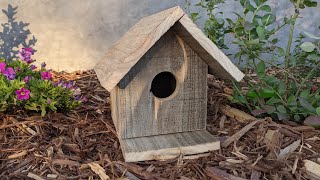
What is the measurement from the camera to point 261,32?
203 centimetres

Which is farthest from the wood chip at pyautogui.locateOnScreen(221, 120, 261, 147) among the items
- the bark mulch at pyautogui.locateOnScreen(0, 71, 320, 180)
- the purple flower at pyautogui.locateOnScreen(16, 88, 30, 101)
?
the purple flower at pyautogui.locateOnScreen(16, 88, 30, 101)

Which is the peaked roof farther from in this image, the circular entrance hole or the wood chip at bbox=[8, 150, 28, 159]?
the wood chip at bbox=[8, 150, 28, 159]

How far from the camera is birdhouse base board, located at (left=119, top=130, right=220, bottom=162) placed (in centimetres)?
176

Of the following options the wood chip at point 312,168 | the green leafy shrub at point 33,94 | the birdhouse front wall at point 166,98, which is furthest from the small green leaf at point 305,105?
the green leafy shrub at point 33,94

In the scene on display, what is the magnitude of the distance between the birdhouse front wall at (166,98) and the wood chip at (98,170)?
225 millimetres

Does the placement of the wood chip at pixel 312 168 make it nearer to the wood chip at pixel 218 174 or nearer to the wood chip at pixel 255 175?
the wood chip at pixel 255 175

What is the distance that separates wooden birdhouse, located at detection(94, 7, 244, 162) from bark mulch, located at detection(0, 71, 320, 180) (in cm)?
7

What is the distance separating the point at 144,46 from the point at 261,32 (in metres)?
0.76

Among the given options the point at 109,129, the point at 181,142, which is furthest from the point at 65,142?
the point at 181,142

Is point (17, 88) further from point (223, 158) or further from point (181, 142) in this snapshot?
point (223, 158)

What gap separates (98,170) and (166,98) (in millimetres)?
499

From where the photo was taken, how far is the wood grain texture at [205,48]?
1.61 m

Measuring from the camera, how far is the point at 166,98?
6.29 ft

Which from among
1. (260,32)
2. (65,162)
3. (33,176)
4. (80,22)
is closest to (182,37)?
(260,32)
